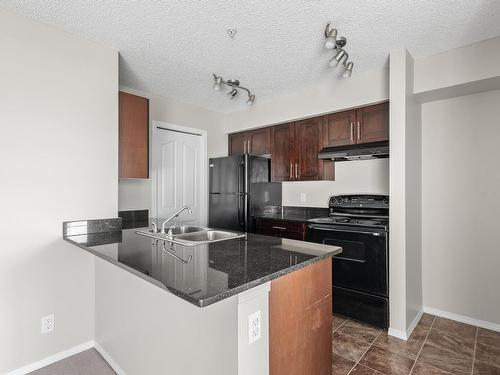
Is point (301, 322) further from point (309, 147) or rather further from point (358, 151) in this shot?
point (309, 147)

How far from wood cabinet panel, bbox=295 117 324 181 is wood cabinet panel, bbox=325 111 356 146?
9 cm

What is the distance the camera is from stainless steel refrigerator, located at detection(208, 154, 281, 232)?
364 centimetres

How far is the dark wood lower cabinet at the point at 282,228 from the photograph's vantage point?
3.17 metres

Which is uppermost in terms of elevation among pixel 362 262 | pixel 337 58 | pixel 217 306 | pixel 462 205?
pixel 337 58

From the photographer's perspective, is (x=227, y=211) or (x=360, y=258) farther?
(x=227, y=211)

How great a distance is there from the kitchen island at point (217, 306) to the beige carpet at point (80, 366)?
71 mm

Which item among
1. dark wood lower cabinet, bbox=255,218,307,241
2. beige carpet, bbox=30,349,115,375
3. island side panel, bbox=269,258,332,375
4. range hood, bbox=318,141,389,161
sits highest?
range hood, bbox=318,141,389,161

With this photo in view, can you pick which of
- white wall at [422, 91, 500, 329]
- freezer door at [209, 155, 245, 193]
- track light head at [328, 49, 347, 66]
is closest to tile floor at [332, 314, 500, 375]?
white wall at [422, 91, 500, 329]

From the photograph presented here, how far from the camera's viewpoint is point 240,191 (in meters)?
3.66

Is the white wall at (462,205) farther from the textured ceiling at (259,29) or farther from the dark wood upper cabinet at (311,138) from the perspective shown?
the textured ceiling at (259,29)

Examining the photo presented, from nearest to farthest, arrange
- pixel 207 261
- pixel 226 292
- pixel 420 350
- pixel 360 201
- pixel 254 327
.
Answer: pixel 226 292, pixel 254 327, pixel 207 261, pixel 420 350, pixel 360 201

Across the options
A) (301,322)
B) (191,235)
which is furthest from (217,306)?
(191,235)

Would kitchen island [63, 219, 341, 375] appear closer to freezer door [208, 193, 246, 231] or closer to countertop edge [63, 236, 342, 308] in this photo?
countertop edge [63, 236, 342, 308]

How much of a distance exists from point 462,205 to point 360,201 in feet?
3.02
